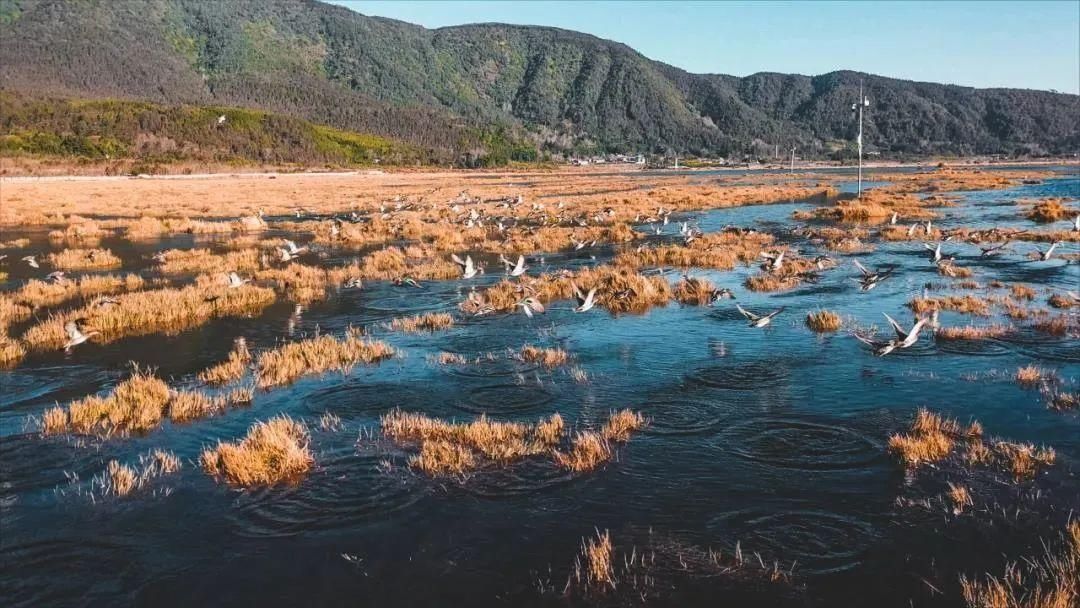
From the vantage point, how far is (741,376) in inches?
508

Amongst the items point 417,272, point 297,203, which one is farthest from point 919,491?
point 297,203

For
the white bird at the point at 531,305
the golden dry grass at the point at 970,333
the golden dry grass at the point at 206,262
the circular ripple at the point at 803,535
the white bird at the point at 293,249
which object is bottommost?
the circular ripple at the point at 803,535

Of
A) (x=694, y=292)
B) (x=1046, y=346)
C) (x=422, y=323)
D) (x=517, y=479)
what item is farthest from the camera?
(x=694, y=292)

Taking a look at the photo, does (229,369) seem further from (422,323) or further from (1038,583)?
(1038,583)

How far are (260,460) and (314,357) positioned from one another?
535cm

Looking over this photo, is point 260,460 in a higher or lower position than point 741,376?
higher

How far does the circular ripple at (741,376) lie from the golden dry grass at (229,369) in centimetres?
857

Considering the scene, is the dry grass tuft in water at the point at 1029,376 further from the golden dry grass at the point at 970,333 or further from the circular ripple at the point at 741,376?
the circular ripple at the point at 741,376

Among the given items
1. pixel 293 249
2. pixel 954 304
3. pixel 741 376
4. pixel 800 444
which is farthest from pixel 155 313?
pixel 954 304

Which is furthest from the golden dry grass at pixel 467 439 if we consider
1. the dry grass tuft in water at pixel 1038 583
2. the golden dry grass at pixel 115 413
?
the dry grass tuft in water at pixel 1038 583

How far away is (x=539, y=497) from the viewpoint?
27.6ft

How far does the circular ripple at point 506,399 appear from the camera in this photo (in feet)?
37.8

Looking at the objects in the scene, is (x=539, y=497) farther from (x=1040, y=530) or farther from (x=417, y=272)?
(x=417, y=272)

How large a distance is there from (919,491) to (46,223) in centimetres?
5443
